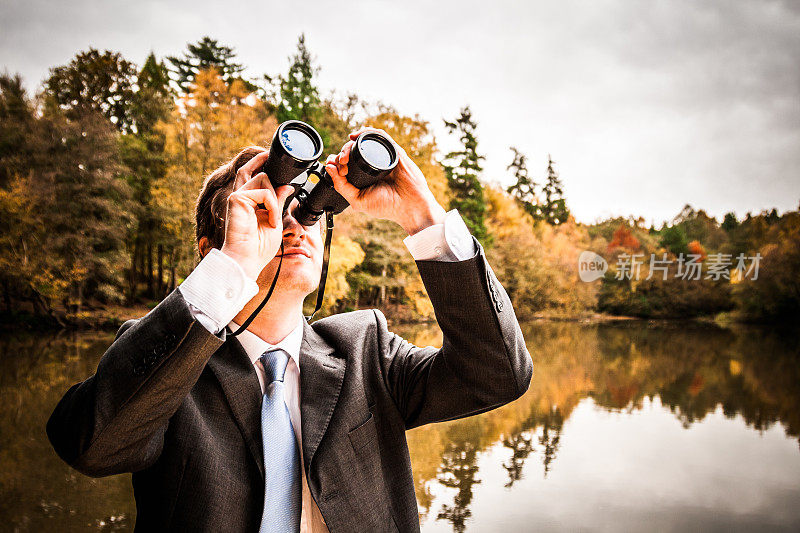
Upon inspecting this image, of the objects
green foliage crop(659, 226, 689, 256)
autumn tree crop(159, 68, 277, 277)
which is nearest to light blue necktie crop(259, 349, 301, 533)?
autumn tree crop(159, 68, 277, 277)

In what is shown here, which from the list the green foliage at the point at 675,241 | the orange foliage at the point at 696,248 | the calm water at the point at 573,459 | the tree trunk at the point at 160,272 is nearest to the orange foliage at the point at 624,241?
the green foliage at the point at 675,241

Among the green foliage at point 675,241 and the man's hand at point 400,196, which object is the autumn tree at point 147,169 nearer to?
→ the man's hand at point 400,196

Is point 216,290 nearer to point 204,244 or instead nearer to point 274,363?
point 274,363

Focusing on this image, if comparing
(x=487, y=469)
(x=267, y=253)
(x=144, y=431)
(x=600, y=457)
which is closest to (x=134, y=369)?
(x=144, y=431)

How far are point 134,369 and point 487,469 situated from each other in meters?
4.03

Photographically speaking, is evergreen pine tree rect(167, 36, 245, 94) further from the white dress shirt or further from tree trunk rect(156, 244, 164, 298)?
the white dress shirt

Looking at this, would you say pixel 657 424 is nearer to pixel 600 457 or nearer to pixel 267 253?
pixel 600 457

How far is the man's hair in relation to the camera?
128cm

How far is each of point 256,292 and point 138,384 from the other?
253mm

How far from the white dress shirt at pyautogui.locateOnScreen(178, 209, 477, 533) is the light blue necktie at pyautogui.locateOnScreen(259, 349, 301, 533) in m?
0.03

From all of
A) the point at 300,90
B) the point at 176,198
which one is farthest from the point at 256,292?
the point at 300,90

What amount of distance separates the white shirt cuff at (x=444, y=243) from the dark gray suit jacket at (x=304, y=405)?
0.9 inches

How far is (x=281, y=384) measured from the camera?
113 centimetres

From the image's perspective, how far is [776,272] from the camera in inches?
844
